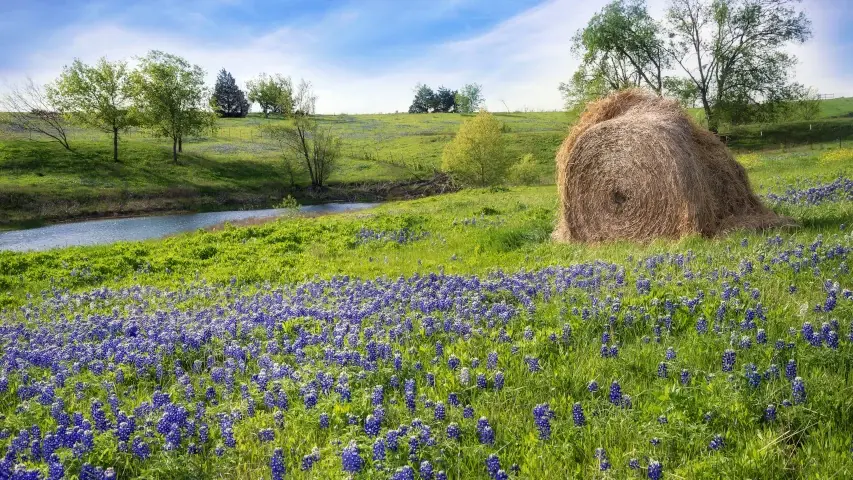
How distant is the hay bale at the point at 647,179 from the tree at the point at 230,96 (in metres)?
126

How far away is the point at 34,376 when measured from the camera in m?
6.02

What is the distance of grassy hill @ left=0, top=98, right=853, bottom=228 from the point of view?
47.4 m

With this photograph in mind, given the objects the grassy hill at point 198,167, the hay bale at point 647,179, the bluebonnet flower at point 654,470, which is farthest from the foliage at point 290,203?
the bluebonnet flower at point 654,470

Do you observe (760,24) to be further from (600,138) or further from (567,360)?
(567,360)

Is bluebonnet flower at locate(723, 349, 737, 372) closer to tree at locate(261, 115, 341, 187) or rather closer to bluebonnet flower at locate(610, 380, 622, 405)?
bluebonnet flower at locate(610, 380, 622, 405)

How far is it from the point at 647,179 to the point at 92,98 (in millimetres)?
67485

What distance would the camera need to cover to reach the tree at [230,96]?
128m

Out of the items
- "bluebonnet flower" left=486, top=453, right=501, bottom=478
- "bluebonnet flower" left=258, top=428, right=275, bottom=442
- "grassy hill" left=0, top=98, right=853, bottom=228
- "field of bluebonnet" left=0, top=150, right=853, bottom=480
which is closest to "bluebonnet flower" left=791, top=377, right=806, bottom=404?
"field of bluebonnet" left=0, top=150, right=853, bottom=480

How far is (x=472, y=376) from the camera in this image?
16.0 feet

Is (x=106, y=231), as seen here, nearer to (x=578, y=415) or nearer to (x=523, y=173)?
(x=523, y=173)

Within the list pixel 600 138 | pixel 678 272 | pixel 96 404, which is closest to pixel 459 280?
pixel 678 272

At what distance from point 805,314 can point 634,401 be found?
2566mm

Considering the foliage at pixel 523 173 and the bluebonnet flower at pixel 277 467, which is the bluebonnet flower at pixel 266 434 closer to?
the bluebonnet flower at pixel 277 467

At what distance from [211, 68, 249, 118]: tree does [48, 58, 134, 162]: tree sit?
215ft
